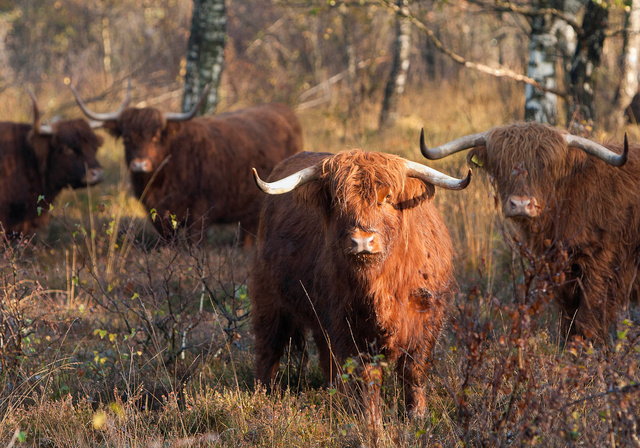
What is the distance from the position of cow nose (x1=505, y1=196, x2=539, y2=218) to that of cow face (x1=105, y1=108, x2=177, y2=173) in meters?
3.84

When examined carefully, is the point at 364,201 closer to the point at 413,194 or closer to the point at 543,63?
the point at 413,194

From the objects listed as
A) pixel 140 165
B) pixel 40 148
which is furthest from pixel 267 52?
pixel 140 165

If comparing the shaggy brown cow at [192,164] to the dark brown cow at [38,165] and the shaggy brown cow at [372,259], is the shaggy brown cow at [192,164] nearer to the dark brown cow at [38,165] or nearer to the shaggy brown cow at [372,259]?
the dark brown cow at [38,165]

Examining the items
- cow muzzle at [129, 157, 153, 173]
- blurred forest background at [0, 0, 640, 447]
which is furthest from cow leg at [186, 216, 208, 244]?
cow muzzle at [129, 157, 153, 173]

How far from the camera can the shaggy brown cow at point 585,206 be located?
3.64 meters

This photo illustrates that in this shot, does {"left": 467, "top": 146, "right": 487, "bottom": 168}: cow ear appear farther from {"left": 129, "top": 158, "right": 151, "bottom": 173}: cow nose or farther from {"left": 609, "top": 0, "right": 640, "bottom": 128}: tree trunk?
{"left": 609, "top": 0, "right": 640, "bottom": 128}: tree trunk

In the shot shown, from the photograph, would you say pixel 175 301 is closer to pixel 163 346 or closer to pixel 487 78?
pixel 163 346

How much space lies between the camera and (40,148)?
6.76 metres

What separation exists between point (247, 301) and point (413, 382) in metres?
1.86

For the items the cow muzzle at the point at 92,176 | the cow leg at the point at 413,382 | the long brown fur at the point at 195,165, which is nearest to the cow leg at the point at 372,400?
the cow leg at the point at 413,382

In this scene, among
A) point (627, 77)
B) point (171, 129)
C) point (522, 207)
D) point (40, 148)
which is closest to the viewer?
point (522, 207)

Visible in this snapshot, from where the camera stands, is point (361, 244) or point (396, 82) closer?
point (361, 244)

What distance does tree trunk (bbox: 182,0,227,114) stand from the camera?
8.03m

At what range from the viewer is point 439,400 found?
128 inches
